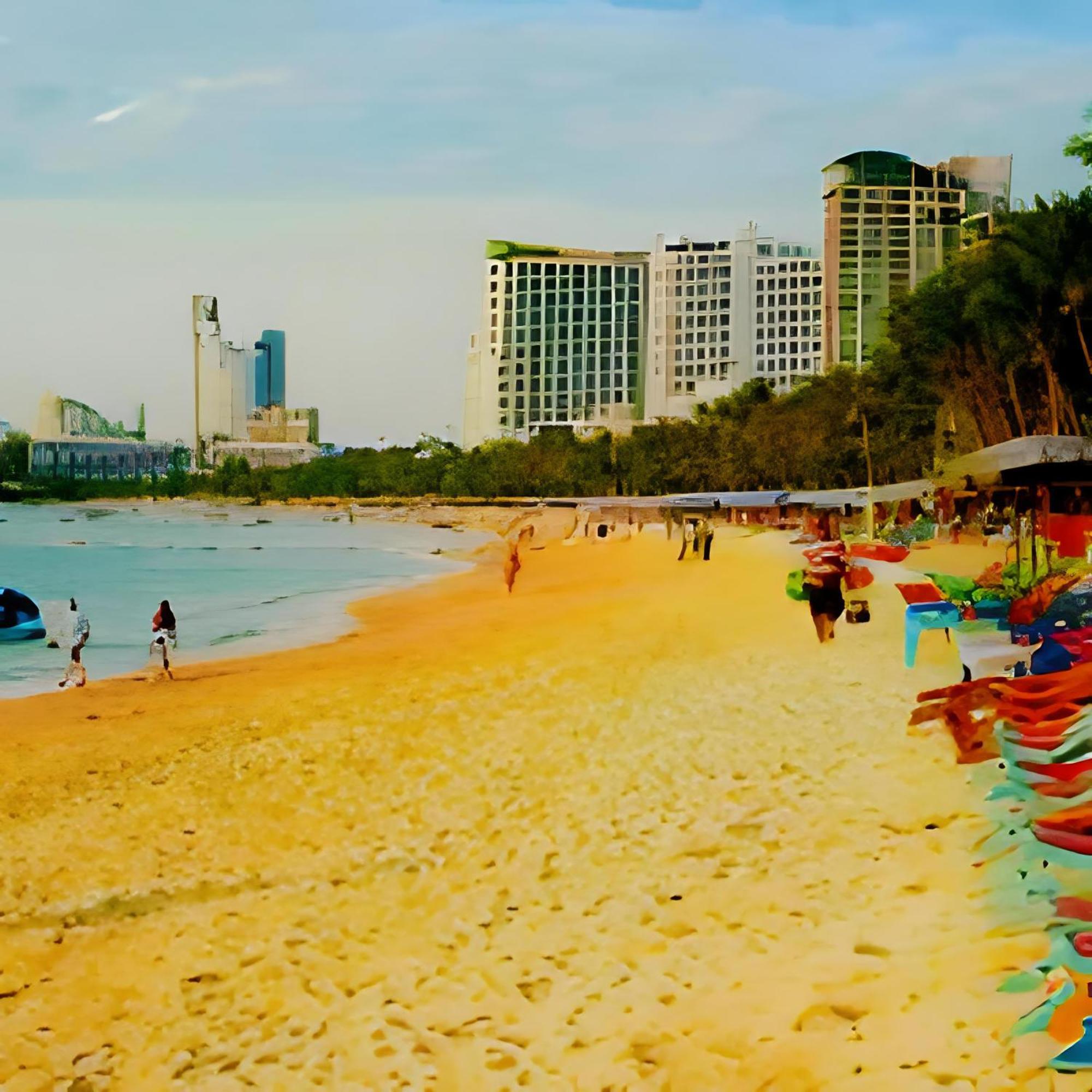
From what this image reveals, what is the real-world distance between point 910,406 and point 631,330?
122503 millimetres

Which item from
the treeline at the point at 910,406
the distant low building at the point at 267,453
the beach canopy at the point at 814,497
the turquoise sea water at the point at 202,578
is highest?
the distant low building at the point at 267,453

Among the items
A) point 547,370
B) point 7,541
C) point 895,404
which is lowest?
Result: point 7,541

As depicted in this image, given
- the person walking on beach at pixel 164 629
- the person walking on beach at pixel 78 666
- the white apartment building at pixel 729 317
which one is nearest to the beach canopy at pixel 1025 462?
the person walking on beach at pixel 164 629

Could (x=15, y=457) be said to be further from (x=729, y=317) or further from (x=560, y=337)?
(x=729, y=317)

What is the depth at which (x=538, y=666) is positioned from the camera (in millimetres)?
13406

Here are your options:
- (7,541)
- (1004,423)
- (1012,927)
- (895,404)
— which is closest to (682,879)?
(1012,927)

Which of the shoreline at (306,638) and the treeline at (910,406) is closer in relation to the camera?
the shoreline at (306,638)

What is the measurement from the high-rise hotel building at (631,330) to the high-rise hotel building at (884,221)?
1953 centimetres

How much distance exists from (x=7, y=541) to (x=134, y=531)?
14.0m

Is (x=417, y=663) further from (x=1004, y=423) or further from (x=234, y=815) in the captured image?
(x=1004, y=423)

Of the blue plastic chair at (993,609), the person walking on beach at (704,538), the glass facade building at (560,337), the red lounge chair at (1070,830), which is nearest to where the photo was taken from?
the red lounge chair at (1070,830)

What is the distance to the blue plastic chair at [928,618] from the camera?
1095cm

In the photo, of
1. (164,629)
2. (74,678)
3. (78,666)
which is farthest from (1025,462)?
(74,678)

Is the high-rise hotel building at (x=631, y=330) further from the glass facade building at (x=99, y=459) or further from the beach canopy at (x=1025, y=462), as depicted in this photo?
the beach canopy at (x=1025, y=462)
